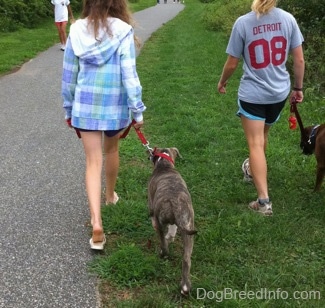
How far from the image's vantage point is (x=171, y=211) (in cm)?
332

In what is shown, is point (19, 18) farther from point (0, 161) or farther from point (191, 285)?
point (191, 285)

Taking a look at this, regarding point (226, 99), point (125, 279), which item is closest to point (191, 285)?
point (125, 279)

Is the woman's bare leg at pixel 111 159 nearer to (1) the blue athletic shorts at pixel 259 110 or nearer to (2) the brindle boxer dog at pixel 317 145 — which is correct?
(1) the blue athletic shorts at pixel 259 110

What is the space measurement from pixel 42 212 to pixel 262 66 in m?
2.52

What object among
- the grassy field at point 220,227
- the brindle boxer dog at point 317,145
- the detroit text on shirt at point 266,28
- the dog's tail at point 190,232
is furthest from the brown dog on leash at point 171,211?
the brindle boxer dog at point 317,145

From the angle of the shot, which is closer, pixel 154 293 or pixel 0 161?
Answer: pixel 154 293

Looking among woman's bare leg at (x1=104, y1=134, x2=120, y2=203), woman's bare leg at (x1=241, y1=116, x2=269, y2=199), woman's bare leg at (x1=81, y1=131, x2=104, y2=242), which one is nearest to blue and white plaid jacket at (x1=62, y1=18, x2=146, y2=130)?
woman's bare leg at (x1=81, y1=131, x2=104, y2=242)

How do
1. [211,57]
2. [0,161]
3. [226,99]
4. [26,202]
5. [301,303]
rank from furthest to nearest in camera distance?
[211,57] → [226,99] → [0,161] → [26,202] → [301,303]

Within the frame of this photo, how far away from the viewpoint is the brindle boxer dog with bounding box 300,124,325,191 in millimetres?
4719

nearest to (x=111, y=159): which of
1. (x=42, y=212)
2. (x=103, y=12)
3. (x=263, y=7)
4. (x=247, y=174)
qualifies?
(x=42, y=212)

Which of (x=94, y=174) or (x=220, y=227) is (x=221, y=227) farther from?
(x=94, y=174)

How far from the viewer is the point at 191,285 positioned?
3305mm

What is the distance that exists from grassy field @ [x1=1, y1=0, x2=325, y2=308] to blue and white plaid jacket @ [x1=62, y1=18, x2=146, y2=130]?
1092 millimetres

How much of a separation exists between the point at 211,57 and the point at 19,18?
940cm
